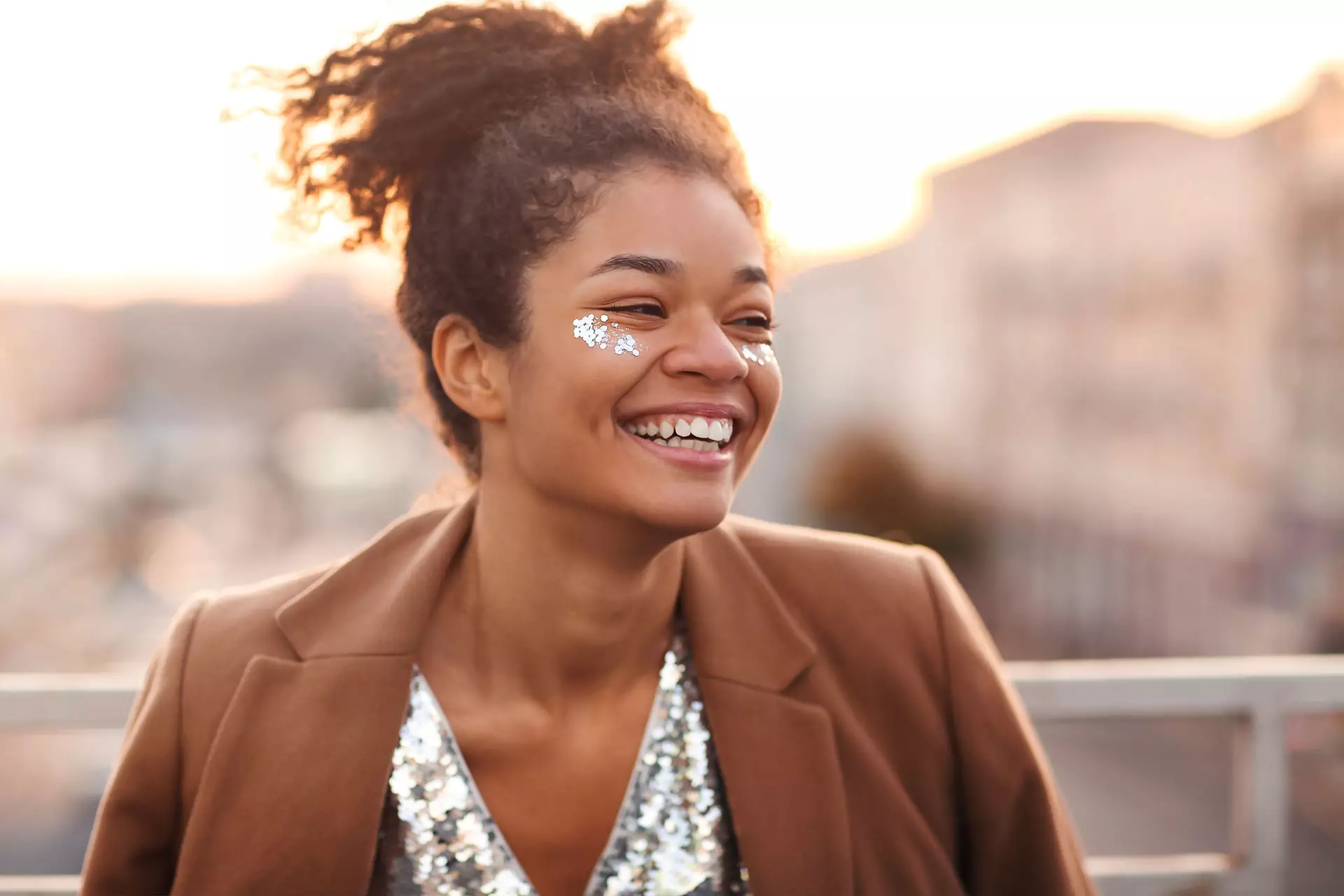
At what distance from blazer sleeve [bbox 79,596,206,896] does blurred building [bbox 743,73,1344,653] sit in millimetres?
39015

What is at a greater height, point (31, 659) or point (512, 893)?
point (512, 893)

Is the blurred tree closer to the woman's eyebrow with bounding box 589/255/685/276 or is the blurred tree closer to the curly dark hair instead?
the curly dark hair

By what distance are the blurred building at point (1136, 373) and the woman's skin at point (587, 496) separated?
38585 mm

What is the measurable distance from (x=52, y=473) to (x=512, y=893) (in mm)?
75676

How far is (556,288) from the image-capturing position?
6.25 ft

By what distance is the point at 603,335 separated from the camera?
1854mm

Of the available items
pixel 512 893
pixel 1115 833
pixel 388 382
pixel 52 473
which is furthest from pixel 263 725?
pixel 52 473

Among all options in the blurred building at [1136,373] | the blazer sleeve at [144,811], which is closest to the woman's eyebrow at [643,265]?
the blazer sleeve at [144,811]

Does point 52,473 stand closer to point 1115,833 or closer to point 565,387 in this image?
point 1115,833

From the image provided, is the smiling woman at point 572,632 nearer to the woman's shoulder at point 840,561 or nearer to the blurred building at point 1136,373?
the woman's shoulder at point 840,561

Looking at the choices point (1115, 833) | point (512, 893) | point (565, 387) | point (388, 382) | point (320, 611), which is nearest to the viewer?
point (565, 387)

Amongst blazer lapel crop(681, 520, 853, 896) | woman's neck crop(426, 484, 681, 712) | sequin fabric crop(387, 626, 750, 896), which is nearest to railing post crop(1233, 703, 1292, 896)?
blazer lapel crop(681, 520, 853, 896)

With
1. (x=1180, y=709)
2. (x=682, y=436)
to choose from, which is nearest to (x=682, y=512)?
(x=682, y=436)

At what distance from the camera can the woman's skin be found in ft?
6.12
